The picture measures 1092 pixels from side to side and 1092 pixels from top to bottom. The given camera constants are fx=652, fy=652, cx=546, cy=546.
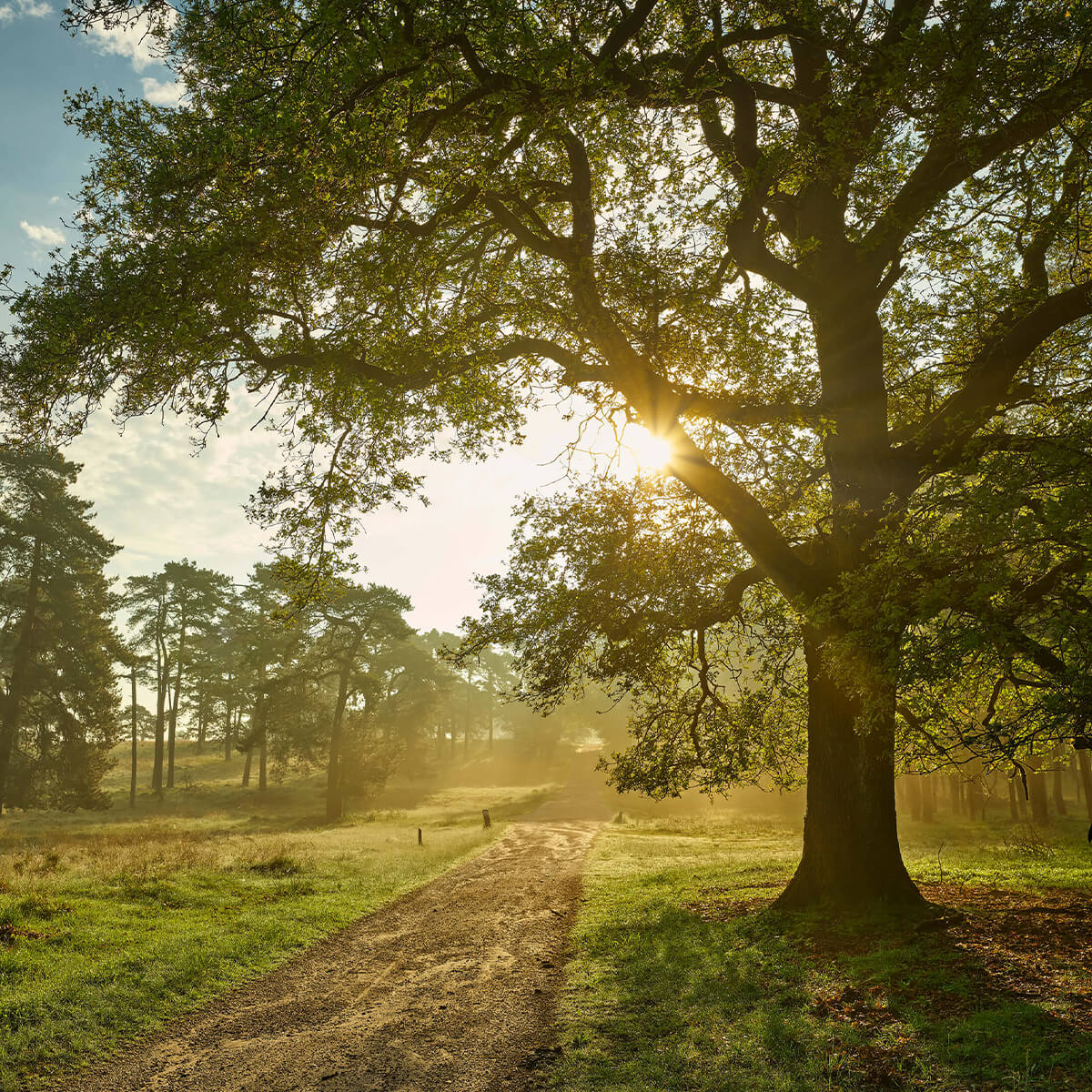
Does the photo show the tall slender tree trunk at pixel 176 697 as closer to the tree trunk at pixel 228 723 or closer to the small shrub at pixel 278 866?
the tree trunk at pixel 228 723

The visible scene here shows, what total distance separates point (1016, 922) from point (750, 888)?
5.03 m

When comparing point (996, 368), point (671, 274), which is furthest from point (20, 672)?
point (996, 368)

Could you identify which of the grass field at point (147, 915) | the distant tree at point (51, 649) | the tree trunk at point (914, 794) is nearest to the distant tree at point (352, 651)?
the distant tree at point (51, 649)

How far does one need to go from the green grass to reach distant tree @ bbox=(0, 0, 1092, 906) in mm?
1695

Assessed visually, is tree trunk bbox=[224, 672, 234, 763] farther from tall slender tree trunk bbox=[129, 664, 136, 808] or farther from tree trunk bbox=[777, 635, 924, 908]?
tree trunk bbox=[777, 635, 924, 908]

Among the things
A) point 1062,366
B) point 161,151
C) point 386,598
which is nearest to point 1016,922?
point 1062,366

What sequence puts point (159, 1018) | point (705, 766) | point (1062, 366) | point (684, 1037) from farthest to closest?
point (705, 766) → point (1062, 366) → point (159, 1018) → point (684, 1037)

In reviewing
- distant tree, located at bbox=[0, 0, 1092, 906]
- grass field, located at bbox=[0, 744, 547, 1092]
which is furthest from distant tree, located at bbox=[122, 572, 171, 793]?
distant tree, located at bbox=[0, 0, 1092, 906]

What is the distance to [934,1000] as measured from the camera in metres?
6.39

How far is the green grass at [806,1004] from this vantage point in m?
5.11

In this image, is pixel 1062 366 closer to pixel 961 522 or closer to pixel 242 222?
pixel 961 522

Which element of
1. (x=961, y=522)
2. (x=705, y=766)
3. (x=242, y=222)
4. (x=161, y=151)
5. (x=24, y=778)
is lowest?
(x=24, y=778)

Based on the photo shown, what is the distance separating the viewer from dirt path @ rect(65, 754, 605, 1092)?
5.54 meters

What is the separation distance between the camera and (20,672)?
30906mm
